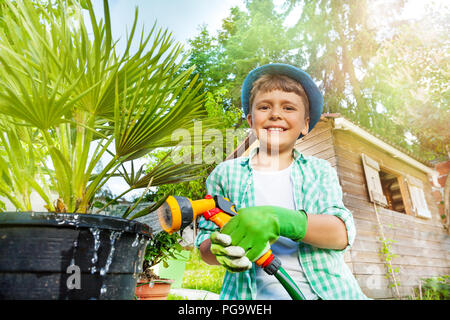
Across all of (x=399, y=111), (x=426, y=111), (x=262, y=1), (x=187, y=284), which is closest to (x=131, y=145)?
(x=187, y=284)

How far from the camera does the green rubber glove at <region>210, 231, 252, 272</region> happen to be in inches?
31.4

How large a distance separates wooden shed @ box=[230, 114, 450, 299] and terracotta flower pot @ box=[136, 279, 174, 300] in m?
2.78

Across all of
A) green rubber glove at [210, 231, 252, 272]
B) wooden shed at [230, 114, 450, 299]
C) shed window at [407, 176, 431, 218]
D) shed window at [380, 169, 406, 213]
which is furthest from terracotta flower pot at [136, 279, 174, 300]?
shed window at [380, 169, 406, 213]

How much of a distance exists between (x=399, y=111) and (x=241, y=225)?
754 centimetres

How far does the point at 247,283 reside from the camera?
1037 mm

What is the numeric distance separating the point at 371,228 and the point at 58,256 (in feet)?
16.4

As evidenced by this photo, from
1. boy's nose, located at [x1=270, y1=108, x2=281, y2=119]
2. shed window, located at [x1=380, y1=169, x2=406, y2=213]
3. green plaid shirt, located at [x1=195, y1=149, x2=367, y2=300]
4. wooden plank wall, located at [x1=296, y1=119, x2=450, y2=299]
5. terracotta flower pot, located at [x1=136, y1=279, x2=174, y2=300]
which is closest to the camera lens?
green plaid shirt, located at [x1=195, y1=149, x2=367, y2=300]

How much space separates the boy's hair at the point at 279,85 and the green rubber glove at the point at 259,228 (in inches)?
27.0

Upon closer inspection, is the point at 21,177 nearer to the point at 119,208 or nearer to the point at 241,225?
the point at 119,208

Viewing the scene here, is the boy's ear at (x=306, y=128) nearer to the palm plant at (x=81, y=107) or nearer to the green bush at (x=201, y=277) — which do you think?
the palm plant at (x=81, y=107)

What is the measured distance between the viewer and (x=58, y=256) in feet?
2.76

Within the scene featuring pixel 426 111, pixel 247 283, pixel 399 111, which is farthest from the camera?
pixel 399 111

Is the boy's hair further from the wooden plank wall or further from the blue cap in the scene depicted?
the wooden plank wall

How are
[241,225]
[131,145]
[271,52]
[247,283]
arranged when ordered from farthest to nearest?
[271,52] < [131,145] < [247,283] < [241,225]
